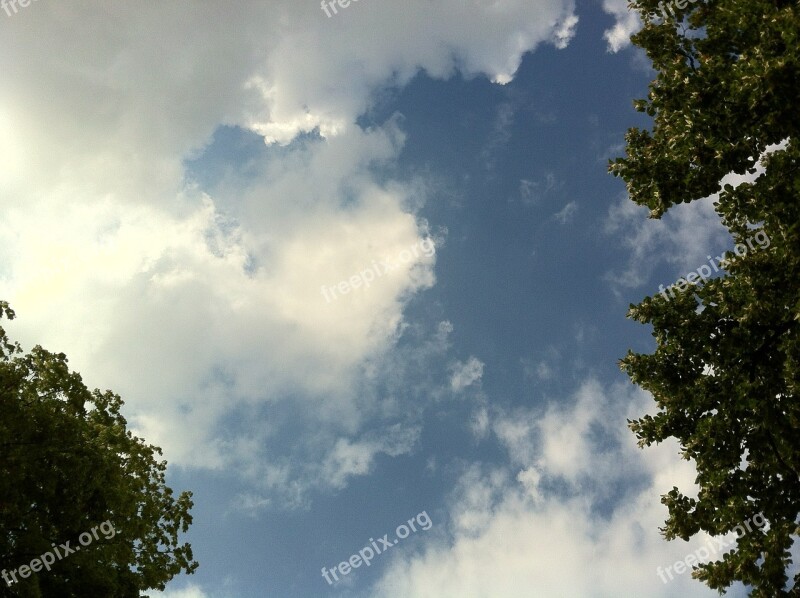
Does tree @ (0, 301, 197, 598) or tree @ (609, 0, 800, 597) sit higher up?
tree @ (0, 301, 197, 598)

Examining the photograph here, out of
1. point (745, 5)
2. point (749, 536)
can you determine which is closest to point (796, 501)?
point (749, 536)

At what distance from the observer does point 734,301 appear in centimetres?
1346

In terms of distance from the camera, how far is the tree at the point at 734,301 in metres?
12.2

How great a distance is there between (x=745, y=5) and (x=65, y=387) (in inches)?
956

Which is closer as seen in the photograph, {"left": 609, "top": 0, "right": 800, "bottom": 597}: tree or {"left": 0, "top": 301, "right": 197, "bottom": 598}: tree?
{"left": 609, "top": 0, "right": 800, "bottom": 597}: tree

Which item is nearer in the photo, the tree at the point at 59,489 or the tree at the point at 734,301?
the tree at the point at 734,301

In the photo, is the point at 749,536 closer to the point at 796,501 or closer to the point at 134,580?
the point at 796,501

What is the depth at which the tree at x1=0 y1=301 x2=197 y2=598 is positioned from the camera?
16.4 metres

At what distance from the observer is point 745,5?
41.0 ft

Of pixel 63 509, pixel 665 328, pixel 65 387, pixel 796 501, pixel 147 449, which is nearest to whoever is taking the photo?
pixel 796 501

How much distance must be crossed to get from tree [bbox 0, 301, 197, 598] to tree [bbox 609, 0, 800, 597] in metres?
17.5

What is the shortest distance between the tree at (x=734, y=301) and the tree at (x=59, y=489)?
688 inches

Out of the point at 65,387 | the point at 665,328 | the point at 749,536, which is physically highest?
the point at 65,387

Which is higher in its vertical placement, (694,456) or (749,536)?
(694,456)
